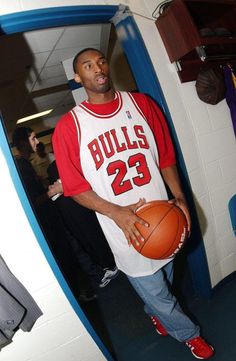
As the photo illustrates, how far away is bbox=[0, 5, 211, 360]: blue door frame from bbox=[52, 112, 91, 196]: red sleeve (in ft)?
0.78

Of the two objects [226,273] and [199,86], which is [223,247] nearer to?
[226,273]

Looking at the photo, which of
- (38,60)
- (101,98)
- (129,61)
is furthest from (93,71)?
(38,60)

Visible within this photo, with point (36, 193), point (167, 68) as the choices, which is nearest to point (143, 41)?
point (167, 68)

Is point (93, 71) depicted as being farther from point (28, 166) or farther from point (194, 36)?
point (28, 166)

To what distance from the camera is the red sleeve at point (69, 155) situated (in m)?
1.46

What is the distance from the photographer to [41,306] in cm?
153

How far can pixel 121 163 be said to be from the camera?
1475 mm

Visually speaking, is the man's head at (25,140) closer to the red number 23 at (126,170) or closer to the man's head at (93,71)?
the man's head at (93,71)

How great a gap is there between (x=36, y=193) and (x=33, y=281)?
1032 mm

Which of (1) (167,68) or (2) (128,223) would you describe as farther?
(1) (167,68)

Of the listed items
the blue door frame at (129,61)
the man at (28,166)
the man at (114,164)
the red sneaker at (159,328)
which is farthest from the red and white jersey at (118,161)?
the man at (28,166)

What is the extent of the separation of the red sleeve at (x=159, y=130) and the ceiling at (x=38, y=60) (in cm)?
166

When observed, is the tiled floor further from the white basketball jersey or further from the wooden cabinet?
the wooden cabinet

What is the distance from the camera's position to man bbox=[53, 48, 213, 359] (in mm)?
1460
